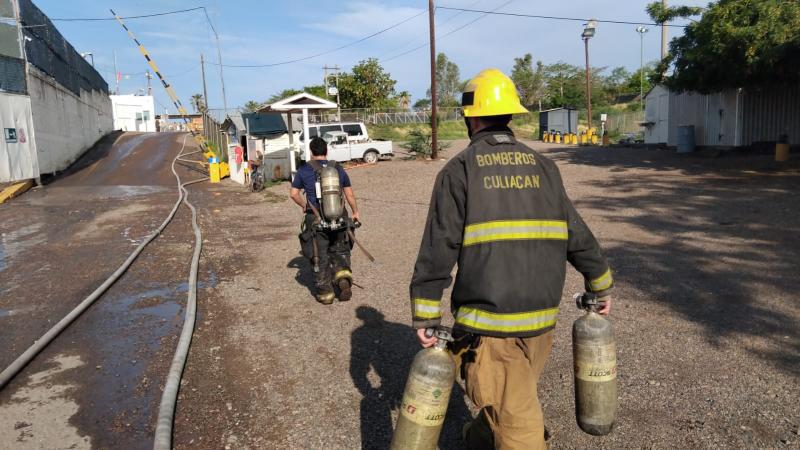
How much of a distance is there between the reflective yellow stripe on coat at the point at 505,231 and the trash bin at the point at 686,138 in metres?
22.0

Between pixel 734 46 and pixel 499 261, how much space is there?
14758mm

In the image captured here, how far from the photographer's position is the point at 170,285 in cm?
729

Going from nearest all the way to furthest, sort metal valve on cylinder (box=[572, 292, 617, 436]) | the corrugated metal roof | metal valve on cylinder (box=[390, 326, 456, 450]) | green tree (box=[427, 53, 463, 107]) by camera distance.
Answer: metal valve on cylinder (box=[390, 326, 456, 450]) → metal valve on cylinder (box=[572, 292, 617, 436]) → the corrugated metal roof → green tree (box=[427, 53, 463, 107])

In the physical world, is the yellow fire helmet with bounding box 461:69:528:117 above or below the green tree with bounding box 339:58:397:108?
below

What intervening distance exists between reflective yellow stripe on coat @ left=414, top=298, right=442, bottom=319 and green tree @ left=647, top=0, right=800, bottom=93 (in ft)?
43.9

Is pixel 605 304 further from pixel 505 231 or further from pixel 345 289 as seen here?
pixel 345 289

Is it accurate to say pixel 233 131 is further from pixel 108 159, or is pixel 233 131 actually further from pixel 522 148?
pixel 522 148

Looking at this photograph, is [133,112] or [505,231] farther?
[133,112]

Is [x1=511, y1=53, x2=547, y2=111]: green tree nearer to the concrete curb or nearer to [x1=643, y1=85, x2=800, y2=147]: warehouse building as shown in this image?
[x1=643, y1=85, x2=800, y2=147]: warehouse building

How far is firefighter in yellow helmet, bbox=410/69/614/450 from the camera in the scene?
239 centimetres

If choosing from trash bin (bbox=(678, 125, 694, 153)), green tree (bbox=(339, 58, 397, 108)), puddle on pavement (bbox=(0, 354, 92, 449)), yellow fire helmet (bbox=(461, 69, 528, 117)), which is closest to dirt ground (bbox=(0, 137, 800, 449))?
puddle on pavement (bbox=(0, 354, 92, 449))

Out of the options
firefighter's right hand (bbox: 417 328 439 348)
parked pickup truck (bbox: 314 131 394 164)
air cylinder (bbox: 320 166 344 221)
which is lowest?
firefighter's right hand (bbox: 417 328 439 348)

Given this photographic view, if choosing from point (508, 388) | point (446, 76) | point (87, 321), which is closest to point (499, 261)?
point (508, 388)

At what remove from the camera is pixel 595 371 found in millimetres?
2623
